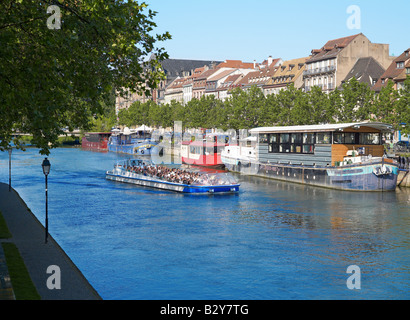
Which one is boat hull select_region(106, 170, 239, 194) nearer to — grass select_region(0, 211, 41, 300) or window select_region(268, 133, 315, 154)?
window select_region(268, 133, 315, 154)

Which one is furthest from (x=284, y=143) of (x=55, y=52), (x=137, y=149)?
(x=137, y=149)

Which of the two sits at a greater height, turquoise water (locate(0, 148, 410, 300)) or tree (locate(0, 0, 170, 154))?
tree (locate(0, 0, 170, 154))

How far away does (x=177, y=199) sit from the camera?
5519cm

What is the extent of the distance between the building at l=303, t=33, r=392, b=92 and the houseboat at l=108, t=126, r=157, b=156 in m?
44.1

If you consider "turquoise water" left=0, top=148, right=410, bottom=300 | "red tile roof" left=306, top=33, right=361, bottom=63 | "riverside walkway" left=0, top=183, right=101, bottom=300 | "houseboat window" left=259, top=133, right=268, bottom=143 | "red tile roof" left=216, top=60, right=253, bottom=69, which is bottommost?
"turquoise water" left=0, top=148, right=410, bottom=300

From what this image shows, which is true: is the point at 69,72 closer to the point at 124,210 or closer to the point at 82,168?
the point at 124,210

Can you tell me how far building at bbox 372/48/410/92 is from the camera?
95.5 meters

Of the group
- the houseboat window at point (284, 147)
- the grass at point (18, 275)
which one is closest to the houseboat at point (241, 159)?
the houseboat window at point (284, 147)

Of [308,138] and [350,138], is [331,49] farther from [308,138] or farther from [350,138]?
[350,138]

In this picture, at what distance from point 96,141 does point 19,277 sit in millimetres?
151451

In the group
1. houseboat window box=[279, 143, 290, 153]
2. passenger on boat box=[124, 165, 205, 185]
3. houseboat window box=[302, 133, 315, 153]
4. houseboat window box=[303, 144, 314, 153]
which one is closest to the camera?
passenger on boat box=[124, 165, 205, 185]

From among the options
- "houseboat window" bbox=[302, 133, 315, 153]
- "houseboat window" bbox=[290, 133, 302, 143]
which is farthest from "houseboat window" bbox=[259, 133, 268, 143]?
"houseboat window" bbox=[302, 133, 315, 153]

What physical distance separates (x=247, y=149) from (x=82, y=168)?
89.0 ft
